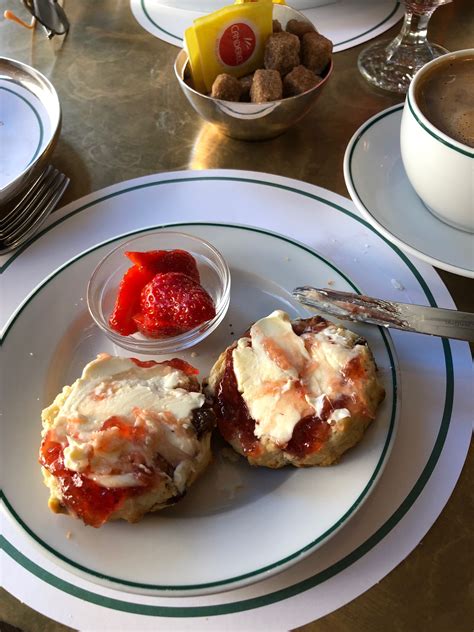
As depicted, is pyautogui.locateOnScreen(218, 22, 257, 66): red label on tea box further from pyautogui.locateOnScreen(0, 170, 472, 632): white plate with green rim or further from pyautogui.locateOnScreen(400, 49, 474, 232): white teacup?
pyautogui.locateOnScreen(400, 49, 474, 232): white teacup

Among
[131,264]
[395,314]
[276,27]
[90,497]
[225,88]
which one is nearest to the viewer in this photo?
[90,497]

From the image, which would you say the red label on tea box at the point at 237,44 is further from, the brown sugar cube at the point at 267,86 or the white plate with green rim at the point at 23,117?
the white plate with green rim at the point at 23,117

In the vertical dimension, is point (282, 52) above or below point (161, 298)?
above

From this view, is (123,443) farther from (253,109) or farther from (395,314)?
(253,109)

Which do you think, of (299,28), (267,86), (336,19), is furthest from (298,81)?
(336,19)

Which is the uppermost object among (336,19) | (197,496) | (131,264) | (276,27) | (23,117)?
(276,27)

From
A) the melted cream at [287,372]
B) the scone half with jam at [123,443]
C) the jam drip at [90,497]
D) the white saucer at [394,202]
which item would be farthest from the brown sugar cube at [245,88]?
the jam drip at [90,497]

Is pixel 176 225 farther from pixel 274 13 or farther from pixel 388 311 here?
pixel 274 13

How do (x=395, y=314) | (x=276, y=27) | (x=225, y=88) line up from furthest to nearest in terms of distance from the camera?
(x=276, y=27), (x=225, y=88), (x=395, y=314)
